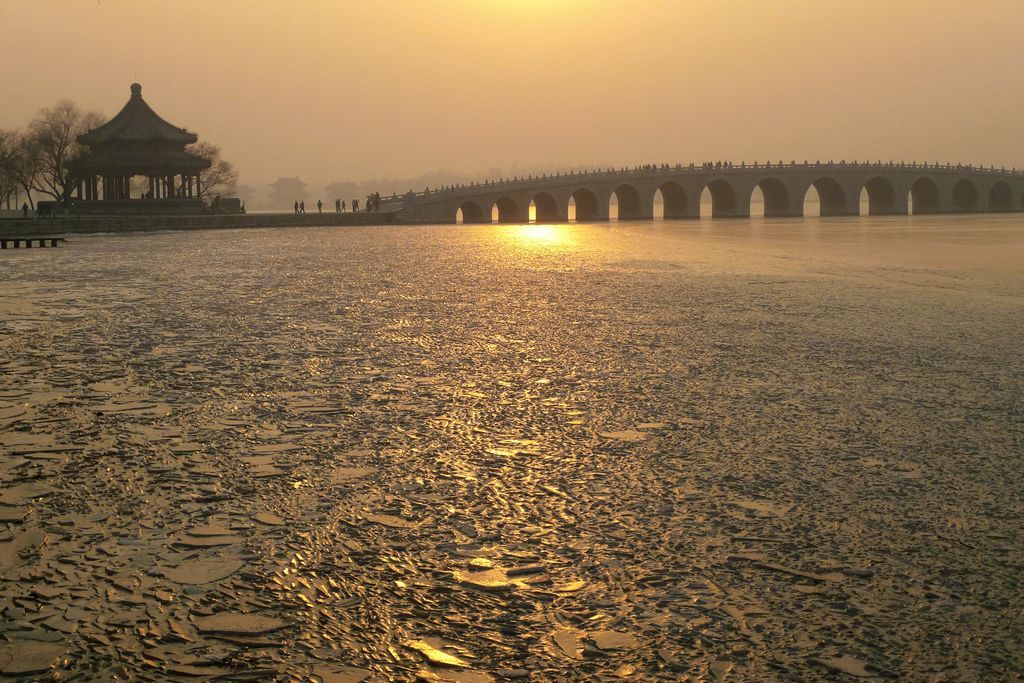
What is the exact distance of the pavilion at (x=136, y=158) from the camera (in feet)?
148

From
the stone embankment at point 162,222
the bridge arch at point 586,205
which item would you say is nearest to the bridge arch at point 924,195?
the bridge arch at point 586,205

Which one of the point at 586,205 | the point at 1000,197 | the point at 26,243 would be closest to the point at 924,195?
the point at 1000,197

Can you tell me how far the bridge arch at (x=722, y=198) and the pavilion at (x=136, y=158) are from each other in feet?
154

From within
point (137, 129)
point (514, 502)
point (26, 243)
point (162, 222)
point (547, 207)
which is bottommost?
point (514, 502)

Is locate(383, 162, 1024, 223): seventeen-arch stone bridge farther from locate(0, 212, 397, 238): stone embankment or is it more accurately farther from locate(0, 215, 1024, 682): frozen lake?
locate(0, 215, 1024, 682): frozen lake

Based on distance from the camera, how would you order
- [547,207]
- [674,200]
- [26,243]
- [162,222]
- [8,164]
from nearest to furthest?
[26,243], [162,222], [8,164], [547,207], [674,200]

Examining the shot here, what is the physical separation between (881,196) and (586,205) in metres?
29.8

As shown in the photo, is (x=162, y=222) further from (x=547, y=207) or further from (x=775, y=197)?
(x=775, y=197)

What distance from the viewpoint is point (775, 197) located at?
8219 centimetres

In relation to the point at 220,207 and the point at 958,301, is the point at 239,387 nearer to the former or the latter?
the point at 958,301

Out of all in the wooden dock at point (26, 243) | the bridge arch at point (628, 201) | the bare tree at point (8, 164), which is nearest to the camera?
the wooden dock at point (26, 243)

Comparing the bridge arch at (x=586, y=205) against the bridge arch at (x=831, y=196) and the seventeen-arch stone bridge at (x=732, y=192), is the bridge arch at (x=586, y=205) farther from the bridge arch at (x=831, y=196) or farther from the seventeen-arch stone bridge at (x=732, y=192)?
the bridge arch at (x=831, y=196)

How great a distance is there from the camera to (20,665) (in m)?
2.29

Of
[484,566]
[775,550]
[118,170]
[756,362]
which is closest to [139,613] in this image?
[484,566]
